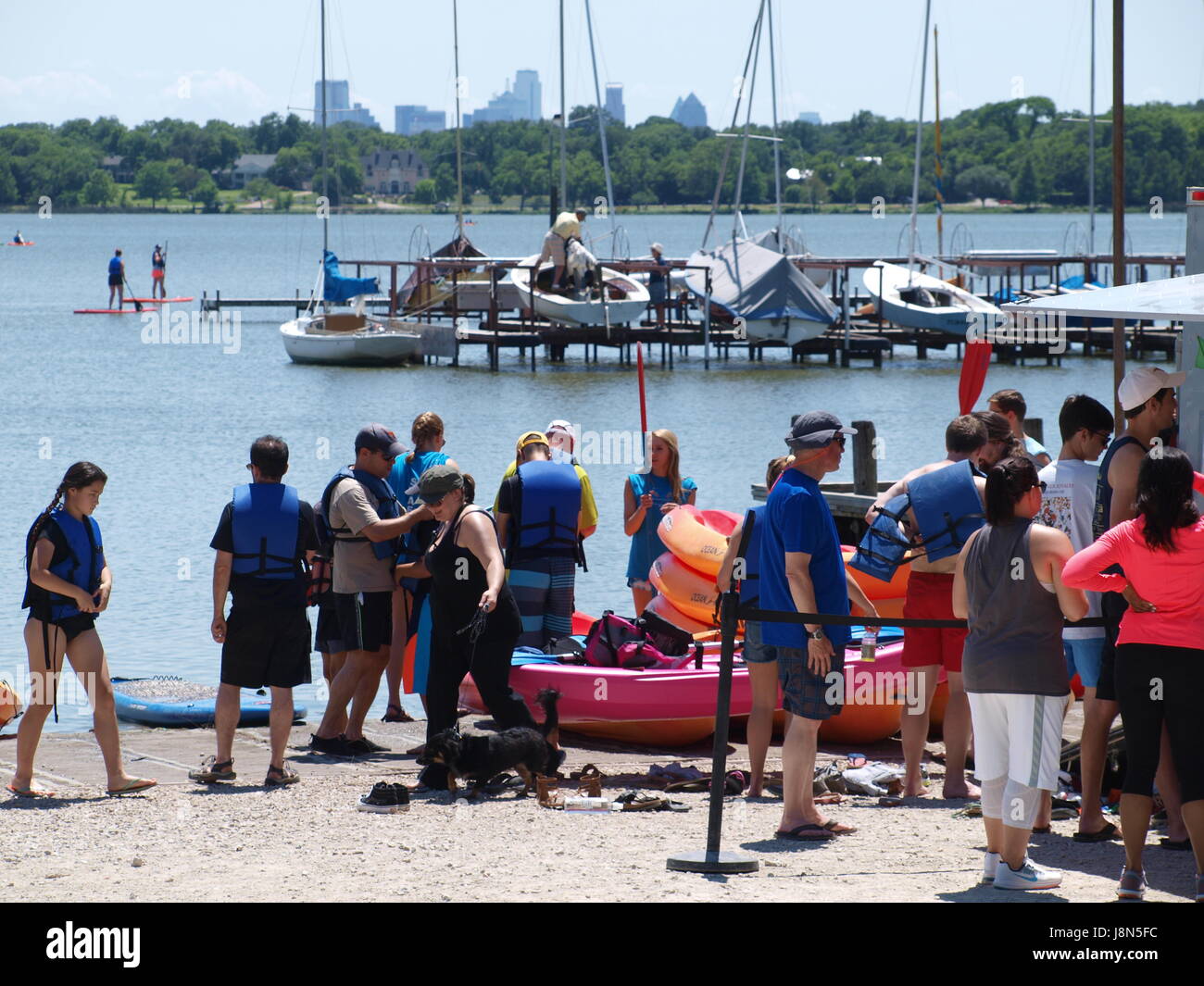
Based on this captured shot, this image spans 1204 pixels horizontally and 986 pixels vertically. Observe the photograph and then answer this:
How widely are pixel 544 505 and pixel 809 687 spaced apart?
265 cm

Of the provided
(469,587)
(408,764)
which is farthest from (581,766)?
(469,587)

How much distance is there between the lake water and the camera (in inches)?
680

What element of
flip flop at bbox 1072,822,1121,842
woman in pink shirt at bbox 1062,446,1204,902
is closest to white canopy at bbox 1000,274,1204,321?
woman in pink shirt at bbox 1062,446,1204,902

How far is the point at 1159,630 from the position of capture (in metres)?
5.48

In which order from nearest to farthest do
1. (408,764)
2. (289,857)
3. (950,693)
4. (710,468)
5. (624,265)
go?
(289,857) → (950,693) → (408,764) → (710,468) → (624,265)

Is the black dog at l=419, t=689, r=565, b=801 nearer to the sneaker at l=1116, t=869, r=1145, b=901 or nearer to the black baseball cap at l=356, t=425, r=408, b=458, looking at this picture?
the black baseball cap at l=356, t=425, r=408, b=458

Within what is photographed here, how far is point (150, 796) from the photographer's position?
758cm

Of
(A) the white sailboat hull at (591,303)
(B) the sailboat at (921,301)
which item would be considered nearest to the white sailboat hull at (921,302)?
(B) the sailboat at (921,301)

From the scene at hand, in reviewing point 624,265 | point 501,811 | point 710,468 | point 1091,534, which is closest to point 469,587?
point 501,811
